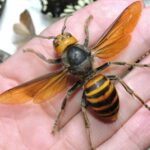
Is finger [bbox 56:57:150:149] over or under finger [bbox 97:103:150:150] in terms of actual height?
over

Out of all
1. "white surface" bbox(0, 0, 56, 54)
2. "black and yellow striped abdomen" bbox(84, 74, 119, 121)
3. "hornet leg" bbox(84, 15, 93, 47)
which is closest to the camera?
"black and yellow striped abdomen" bbox(84, 74, 119, 121)

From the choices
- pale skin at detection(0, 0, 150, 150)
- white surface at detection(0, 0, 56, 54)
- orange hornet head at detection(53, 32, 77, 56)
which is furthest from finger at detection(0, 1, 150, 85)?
white surface at detection(0, 0, 56, 54)

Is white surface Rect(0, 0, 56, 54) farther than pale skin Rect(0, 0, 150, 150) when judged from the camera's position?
Yes

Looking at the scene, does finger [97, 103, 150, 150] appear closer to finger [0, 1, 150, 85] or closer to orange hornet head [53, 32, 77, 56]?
finger [0, 1, 150, 85]

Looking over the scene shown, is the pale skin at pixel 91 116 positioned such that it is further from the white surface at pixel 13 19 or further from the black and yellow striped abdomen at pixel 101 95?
the white surface at pixel 13 19

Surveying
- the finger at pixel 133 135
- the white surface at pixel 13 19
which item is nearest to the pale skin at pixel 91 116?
the finger at pixel 133 135

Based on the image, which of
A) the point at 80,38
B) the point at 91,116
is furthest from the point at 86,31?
the point at 91,116

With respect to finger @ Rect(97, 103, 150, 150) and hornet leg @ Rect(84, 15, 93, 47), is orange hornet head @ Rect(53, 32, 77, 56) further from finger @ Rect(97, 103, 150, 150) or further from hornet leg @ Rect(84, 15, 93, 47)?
finger @ Rect(97, 103, 150, 150)

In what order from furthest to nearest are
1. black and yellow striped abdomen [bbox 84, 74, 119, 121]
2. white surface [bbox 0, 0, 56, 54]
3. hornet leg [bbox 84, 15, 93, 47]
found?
white surface [bbox 0, 0, 56, 54]
hornet leg [bbox 84, 15, 93, 47]
black and yellow striped abdomen [bbox 84, 74, 119, 121]

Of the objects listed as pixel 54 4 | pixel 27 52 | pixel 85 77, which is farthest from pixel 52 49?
pixel 54 4

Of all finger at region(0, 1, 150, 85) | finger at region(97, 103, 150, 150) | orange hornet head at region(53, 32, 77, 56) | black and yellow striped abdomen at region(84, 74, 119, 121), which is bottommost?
finger at region(97, 103, 150, 150)
